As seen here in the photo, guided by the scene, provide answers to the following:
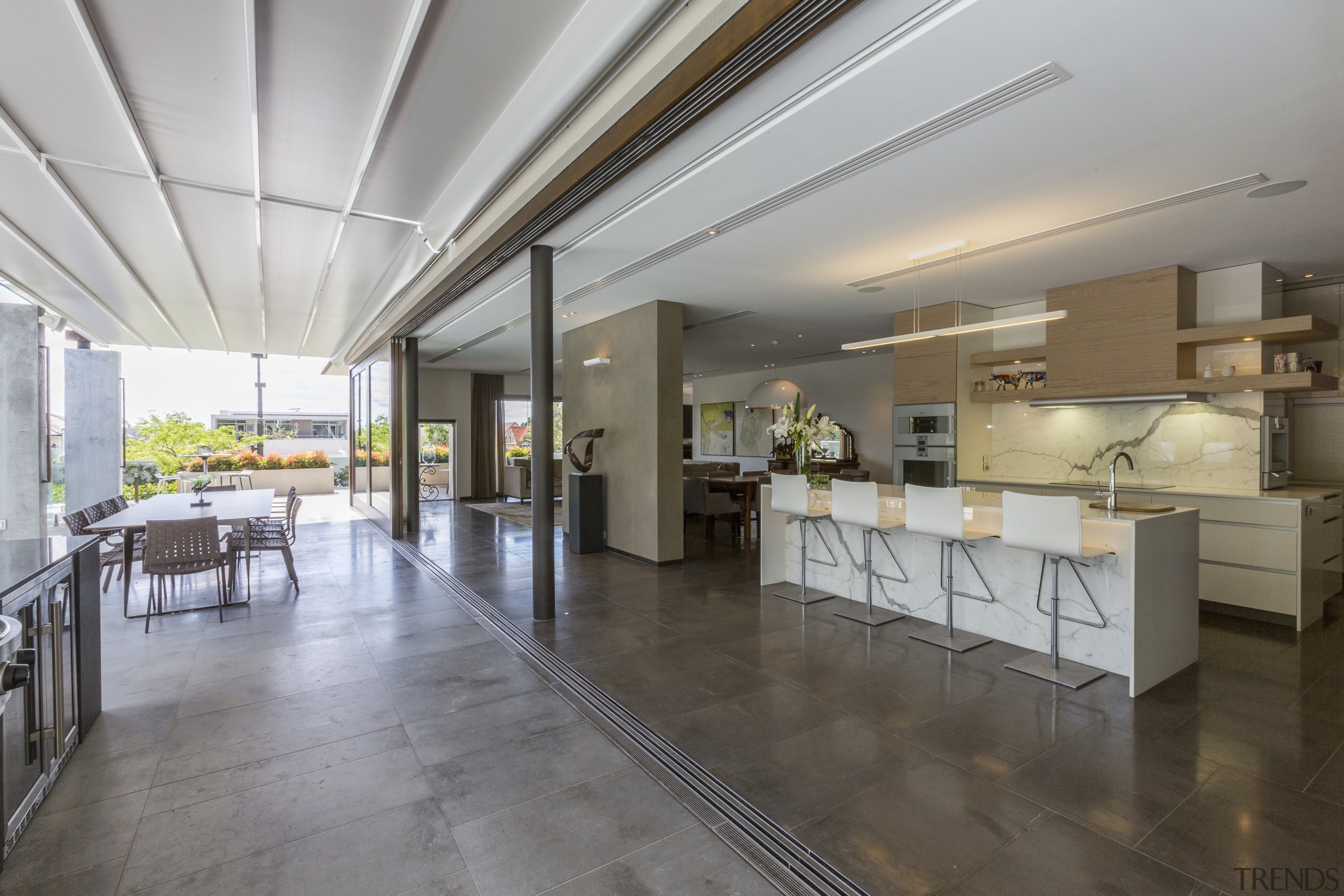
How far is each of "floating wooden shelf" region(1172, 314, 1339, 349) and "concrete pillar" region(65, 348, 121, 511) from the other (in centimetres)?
1318

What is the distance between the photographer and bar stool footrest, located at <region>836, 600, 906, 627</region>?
4535 millimetres

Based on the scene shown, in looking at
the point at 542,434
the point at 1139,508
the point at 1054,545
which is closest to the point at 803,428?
the point at 1054,545

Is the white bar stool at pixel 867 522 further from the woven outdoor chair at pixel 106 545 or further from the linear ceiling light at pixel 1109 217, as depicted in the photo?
the woven outdoor chair at pixel 106 545

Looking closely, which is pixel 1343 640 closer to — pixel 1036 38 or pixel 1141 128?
pixel 1141 128

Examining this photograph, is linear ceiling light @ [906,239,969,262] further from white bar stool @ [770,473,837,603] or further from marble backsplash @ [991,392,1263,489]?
marble backsplash @ [991,392,1263,489]

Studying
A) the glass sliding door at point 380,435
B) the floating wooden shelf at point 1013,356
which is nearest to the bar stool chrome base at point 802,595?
the floating wooden shelf at point 1013,356

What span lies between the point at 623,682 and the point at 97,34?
155 inches

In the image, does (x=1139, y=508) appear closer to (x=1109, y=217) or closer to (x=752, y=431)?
(x=1109, y=217)

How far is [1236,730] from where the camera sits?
9.43 feet

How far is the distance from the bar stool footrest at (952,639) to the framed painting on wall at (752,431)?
7960 millimetres

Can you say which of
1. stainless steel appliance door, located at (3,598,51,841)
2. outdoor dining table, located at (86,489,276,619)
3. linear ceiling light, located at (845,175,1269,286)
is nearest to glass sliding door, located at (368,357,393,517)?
outdoor dining table, located at (86,489,276,619)

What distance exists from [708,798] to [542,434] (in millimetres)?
3053

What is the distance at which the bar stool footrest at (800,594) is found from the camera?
16.8 feet

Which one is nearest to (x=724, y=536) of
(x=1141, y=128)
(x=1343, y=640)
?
(x=1343, y=640)
